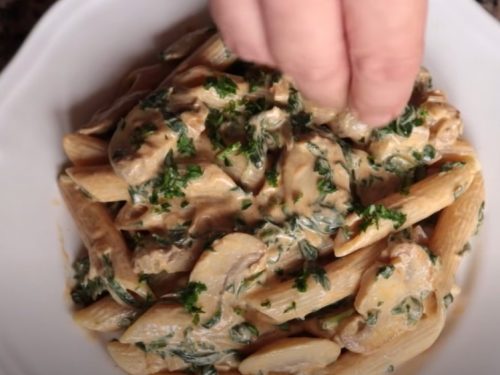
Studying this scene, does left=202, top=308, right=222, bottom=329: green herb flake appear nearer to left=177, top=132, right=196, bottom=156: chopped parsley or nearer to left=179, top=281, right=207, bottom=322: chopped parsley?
left=179, top=281, right=207, bottom=322: chopped parsley

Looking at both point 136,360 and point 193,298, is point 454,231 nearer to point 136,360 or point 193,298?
point 193,298

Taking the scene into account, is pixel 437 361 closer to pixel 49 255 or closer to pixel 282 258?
pixel 282 258

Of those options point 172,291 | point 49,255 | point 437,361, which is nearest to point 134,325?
point 172,291

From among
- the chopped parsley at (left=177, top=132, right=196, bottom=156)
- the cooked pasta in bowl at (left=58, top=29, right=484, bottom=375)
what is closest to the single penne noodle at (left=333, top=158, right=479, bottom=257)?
the cooked pasta in bowl at (left=58, top=29, right=484, bottom=375)

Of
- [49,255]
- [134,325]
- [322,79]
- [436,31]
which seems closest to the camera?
[322,79]

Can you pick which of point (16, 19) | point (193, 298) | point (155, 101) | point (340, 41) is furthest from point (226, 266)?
point (16, 19)
